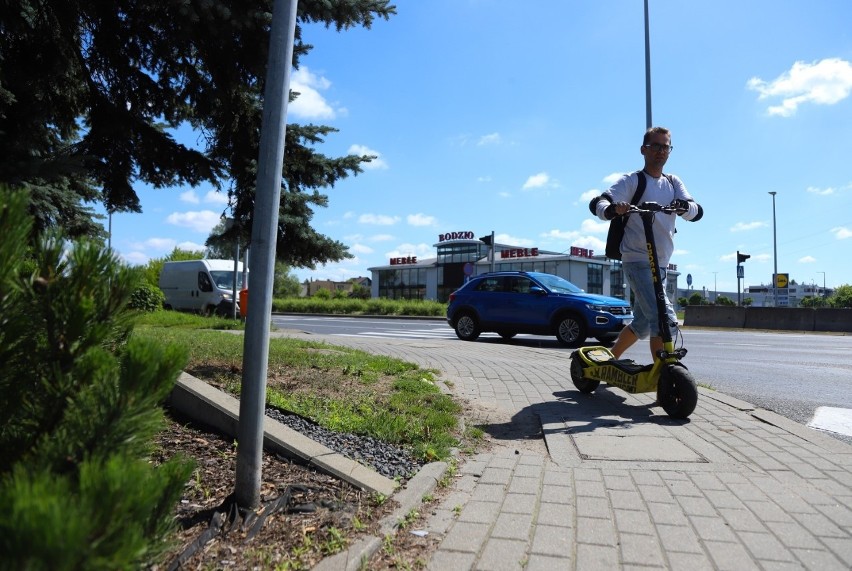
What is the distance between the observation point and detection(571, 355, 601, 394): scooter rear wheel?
5.39m

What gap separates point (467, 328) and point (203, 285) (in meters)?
15.4

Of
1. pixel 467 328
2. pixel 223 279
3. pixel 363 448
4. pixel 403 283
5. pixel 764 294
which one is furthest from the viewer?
pixel 764 294

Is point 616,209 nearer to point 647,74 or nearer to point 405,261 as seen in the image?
point 647,74

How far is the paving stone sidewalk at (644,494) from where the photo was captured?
7.38ft

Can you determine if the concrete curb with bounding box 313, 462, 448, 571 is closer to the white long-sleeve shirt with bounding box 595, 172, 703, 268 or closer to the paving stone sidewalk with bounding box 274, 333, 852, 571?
the paving stone sidewalk with bounding box 274, 333, 852, 571

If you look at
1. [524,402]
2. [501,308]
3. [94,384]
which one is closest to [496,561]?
[94,384]

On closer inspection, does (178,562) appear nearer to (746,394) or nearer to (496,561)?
(496,561)

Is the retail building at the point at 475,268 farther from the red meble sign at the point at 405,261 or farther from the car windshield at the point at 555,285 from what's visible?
the car windshield at the point at 555,285

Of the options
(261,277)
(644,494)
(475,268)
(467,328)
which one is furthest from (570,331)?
(475,268)

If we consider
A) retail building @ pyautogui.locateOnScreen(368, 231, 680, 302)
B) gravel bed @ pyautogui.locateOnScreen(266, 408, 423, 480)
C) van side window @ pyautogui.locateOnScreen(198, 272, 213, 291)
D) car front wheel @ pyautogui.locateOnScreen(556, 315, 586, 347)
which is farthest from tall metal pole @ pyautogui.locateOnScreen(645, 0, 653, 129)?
retail building @ pyautogui.locateOnScreen(368, 231, 680, 302)

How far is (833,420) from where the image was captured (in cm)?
477

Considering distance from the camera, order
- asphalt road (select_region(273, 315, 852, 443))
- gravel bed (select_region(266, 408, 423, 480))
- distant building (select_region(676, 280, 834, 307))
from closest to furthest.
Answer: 1. gravel bed (select_region(266, 408, 423, 480))
2. asphalt road (select_region(273, 315, 852, 443))
3. distant building (select_region(676, 280, 834, 307))

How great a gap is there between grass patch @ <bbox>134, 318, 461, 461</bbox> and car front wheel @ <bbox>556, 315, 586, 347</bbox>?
617cm

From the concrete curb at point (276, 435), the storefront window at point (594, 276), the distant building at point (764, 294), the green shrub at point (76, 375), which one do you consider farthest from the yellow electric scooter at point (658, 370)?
the distant building at point (764, 294)
